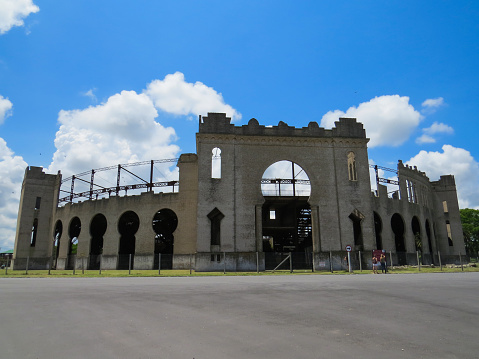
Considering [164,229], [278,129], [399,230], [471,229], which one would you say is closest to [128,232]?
[164,229]

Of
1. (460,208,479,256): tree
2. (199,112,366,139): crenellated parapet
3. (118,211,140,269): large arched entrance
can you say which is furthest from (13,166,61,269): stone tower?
(460,208,479,256): tree

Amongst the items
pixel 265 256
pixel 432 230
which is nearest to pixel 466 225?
pixel 432 230

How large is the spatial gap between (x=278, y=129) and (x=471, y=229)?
6355 centimetres

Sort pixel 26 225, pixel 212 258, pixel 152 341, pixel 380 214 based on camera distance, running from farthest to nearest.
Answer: pixel 26 225
pixel 380 214
pixel 212 258
pixel 152 341

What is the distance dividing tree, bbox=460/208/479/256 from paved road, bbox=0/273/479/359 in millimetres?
78628

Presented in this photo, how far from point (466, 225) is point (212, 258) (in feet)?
224

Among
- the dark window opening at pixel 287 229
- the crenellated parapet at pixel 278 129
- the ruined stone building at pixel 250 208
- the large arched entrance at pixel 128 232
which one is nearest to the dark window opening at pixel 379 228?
the ruined stone building at pixel 250 208

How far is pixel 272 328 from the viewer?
7.05m

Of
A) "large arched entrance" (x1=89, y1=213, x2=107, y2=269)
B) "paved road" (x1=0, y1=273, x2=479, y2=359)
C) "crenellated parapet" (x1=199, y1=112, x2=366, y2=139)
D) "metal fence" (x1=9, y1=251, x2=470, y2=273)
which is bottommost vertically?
"paved road" (x1=0, y1=273, x2=479, y2=359)

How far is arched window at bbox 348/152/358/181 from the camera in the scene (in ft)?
123

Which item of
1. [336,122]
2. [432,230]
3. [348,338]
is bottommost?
[348,338]

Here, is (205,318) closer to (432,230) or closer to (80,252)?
(80,252)

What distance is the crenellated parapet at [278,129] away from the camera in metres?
36.3

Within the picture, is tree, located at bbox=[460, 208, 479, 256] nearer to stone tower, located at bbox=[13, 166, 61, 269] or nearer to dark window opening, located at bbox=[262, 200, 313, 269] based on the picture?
dark window opening, located at bbox=[262, 200, 313, 269]
